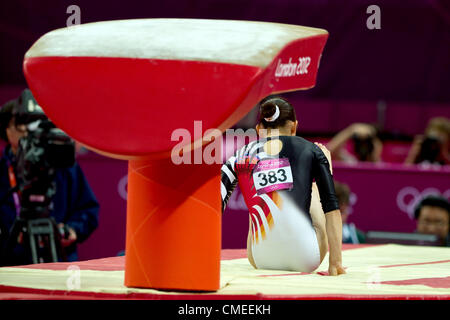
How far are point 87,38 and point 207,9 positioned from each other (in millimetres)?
7349

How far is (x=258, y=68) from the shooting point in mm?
1655

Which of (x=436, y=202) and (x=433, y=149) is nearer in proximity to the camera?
(x=436, y=202)

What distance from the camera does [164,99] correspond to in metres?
1.66

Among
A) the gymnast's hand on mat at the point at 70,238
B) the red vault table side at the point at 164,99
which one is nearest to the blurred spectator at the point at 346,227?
the gymnast's hand on mat at the point at 70,238

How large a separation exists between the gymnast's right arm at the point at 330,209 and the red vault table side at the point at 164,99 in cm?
47

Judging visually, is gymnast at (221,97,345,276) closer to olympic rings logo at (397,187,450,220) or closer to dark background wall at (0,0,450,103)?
olympic rings logo at (397,187,450,220)

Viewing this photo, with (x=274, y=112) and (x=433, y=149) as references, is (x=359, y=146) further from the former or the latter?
(x=274, y=112)

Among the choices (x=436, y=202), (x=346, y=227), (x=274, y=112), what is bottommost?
(x=346, y=227)

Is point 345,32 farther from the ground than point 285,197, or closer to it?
farther from the ground

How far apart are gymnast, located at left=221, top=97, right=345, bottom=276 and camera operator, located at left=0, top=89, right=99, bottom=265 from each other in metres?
1.06

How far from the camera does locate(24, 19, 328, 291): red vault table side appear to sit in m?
1.65

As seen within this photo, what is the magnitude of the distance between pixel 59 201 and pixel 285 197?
167cm

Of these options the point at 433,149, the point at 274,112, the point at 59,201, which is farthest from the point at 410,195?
the point at 274,112

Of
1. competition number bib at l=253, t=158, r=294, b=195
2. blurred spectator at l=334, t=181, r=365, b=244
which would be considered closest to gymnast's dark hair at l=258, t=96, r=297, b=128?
competition number bib at l=253, t=158, r=294, b=195
